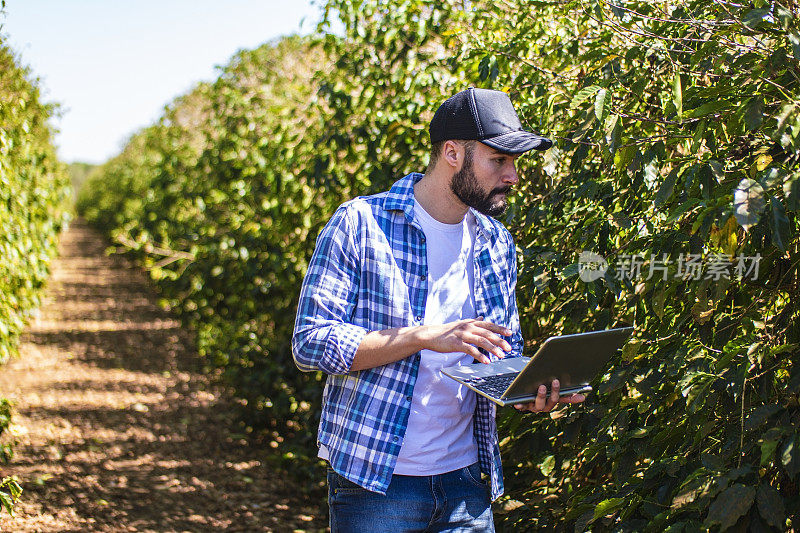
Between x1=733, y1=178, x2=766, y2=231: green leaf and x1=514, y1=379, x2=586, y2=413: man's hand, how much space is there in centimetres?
71

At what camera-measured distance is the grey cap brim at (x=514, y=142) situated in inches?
86.5

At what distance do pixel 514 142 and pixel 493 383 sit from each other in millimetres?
704

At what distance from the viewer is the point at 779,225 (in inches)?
67.0

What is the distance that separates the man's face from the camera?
2.26m

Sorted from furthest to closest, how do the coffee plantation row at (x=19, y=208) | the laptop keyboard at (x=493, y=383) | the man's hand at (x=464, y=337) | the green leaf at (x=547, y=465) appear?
the coffee plantation row at (x=19, y=208) → the green leaf at (x=547, y=465) → the laptop keyboard at (x=493, y=383) → the man's hand at (x=464, y=337)

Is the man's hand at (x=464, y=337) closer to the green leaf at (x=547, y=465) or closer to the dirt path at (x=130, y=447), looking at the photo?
the green leaf at (x=547, y=465)

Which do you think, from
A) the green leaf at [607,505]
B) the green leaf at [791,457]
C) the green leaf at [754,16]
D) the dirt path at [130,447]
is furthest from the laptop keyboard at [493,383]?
the dirt path at [130,447]

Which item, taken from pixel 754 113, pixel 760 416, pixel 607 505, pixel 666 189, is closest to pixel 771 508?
pixel 760 416

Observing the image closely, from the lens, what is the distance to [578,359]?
6.78ft

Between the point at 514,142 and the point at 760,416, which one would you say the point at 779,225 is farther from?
the point at 514,142

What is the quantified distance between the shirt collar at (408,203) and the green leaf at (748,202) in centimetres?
93

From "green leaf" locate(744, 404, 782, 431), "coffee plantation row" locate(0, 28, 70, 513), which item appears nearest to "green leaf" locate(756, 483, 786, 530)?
"green leaf" locate(744, 404, 782, 431)

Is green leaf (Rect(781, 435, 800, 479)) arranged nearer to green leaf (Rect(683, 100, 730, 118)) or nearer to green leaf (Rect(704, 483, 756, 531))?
green leaf (Rect(704, 483, 756, 531))

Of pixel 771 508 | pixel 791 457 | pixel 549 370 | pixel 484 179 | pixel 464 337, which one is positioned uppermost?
pixel 484 179
